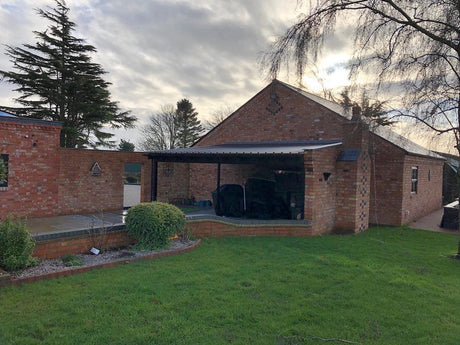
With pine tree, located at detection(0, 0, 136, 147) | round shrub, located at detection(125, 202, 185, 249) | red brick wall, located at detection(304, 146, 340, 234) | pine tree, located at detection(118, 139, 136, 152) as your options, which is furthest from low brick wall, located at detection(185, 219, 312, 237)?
pine tree, located at detection(118, 139, 136, 152)

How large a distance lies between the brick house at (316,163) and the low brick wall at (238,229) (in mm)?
458

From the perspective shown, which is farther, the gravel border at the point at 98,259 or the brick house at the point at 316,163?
the brick house at the point at 316,163

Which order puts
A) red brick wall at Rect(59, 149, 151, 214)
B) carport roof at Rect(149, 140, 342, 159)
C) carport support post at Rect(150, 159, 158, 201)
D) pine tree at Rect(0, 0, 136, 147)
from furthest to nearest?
pine tree at Rect(0, 0, 136, 147)
carport support post at Rect(150, 159, 158, 201)
red brick wall at Rect(59, 149, 151, 214)
carport roof at Rect(149, 140, 342, 159)

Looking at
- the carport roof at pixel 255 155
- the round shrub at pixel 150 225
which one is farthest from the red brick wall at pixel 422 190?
the round shrub at pixel 150 225

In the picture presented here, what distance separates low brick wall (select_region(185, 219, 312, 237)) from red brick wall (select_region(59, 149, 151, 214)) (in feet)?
21.1

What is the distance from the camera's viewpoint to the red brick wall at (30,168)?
10.3 metres

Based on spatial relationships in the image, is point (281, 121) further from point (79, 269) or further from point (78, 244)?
point (79, 269)

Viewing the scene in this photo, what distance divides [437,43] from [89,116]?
21.4 metres

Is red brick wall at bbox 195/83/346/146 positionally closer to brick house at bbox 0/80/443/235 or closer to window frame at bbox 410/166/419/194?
brick house at bbox 0/80/443/235

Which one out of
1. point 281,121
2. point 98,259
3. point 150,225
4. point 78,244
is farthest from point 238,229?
point 281,121

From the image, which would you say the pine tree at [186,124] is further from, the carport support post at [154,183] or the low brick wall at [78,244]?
the low brick wall at [78,244]

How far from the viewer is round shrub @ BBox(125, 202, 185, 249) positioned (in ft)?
22.1

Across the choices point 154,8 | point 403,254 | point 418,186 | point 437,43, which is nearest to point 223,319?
point 403,254

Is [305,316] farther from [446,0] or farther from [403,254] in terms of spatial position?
[446,0]
